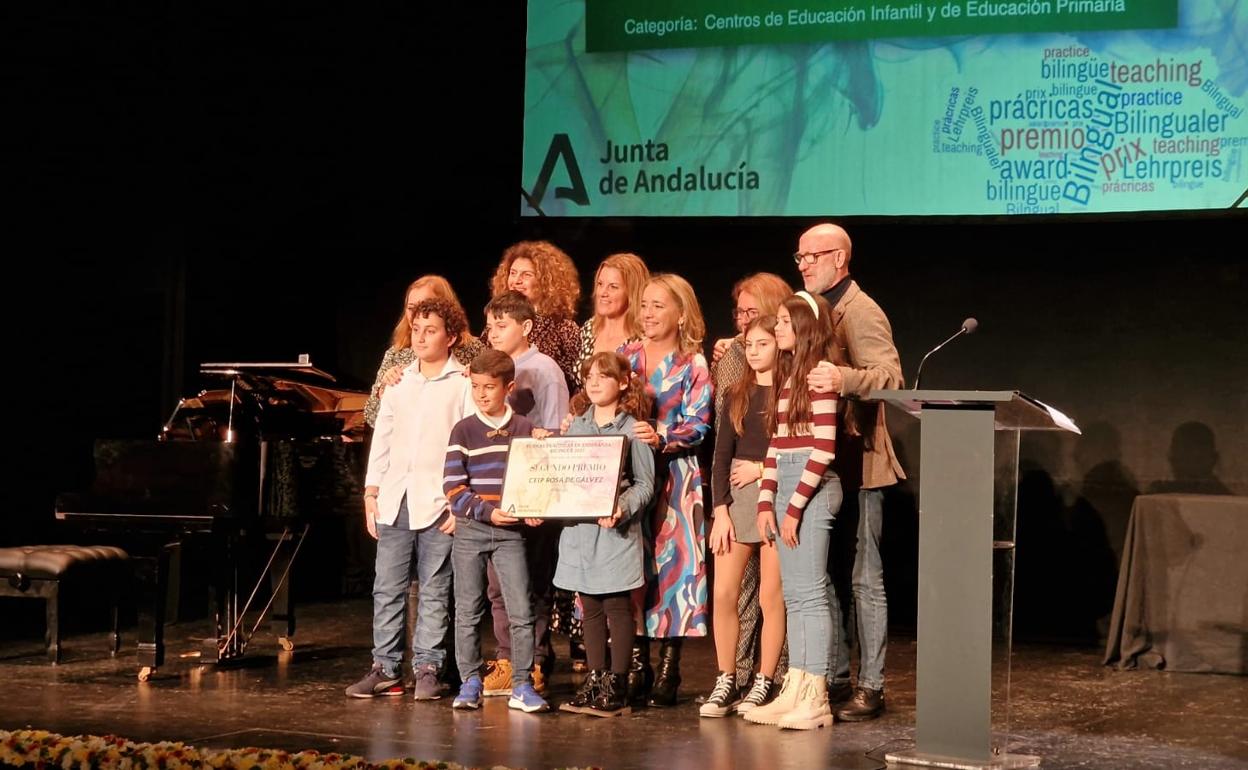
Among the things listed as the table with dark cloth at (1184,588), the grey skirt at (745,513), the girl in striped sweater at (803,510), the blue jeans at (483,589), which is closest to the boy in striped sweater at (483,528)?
the blue jeans at (483,589)

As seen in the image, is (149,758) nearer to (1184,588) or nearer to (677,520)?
(677,520)

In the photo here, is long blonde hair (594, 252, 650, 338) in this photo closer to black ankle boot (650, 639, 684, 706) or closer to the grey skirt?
the grey skirt

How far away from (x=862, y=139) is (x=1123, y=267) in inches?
53.3

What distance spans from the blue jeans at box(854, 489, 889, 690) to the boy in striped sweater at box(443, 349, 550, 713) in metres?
1.10

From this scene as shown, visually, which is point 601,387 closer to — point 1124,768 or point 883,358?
point 883,358

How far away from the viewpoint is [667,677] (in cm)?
516

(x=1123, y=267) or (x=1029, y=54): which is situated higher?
(x=1029, y=54)

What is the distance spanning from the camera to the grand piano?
18.8 ft

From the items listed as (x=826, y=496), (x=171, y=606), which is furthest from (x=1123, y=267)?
(x=171, y=606)

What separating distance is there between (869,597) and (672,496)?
0.75 metres

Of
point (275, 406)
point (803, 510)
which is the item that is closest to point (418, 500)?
point (803, 510)

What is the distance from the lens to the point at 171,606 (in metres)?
7.12

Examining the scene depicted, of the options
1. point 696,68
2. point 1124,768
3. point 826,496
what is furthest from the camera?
point 696,68

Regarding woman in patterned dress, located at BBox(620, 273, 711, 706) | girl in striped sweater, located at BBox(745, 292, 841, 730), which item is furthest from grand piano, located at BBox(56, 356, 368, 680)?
girl in striped sweater, located at BBox(745, 292, 841, 730)
